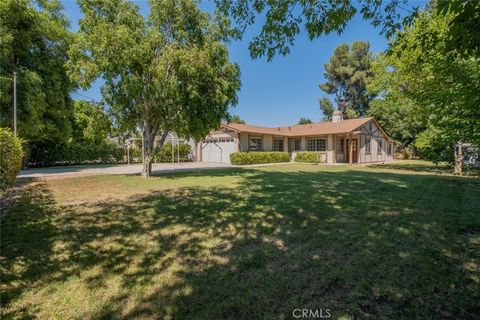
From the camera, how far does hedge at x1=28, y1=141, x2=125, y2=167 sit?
18047mm

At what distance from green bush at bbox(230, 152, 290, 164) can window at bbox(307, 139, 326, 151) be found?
252 centimetres

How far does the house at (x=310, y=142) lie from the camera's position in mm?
22625

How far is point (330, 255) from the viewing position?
336 centimetres

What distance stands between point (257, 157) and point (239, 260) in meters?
18.9

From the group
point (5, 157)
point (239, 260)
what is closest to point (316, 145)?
point (239, 260)

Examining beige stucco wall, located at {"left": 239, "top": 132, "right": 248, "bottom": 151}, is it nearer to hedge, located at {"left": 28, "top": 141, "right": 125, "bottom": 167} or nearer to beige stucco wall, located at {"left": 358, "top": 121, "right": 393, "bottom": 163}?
beige stucco wall, located at {"left": 358, "top": 121, "right": 393, "bottom": 163}

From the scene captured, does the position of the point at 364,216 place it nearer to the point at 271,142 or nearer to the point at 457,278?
the point at 457,278

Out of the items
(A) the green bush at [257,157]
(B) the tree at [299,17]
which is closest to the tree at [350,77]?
(A) the green bush at [257,157]

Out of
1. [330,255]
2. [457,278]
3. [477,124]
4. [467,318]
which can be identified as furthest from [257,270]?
[477,124]

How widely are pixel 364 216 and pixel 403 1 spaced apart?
153 inches

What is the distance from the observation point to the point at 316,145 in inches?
965

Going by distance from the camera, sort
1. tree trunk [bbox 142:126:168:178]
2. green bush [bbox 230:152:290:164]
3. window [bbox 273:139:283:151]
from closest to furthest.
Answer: tree trunk [bbox 142:126:168:178] → green bush [bbox 230:152:290:164] → window [bbox 273:139:283:151]

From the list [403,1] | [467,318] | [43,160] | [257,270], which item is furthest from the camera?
[43,160]

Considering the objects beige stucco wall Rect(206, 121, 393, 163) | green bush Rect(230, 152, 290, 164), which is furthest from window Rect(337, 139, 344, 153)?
green bush Rect(230, 152, 290, 164)
